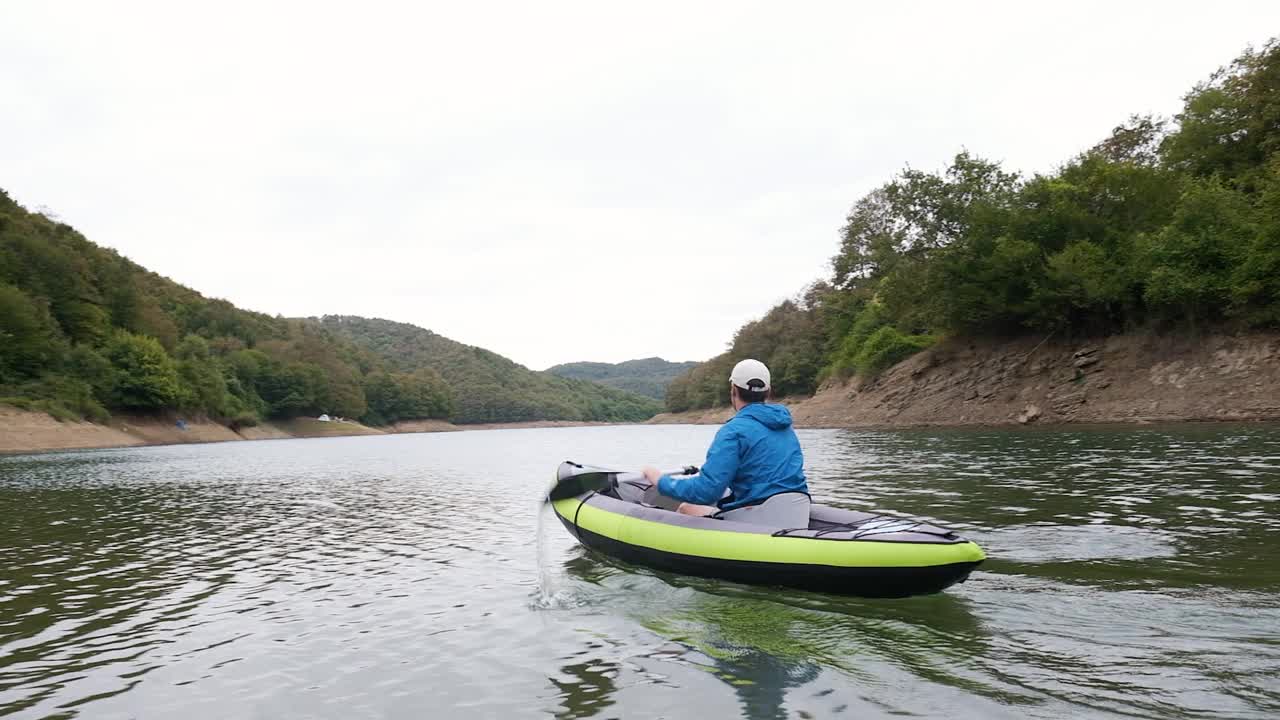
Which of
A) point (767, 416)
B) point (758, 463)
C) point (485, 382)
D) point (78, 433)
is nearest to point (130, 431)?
point (78, 433)

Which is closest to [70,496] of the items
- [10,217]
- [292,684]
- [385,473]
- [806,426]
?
[385,473]

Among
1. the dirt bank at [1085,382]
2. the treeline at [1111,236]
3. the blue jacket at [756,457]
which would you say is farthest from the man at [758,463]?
the treeline at [1111,236]

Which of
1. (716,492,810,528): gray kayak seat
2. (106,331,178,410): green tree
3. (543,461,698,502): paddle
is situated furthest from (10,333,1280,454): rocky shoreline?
(716,492,810,528): gray kayak seat

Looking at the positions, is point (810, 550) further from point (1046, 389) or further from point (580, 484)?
point (1046, 389)

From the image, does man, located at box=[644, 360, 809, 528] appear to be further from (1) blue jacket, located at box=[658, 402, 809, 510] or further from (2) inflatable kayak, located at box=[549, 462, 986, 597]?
(2) inflatable kayak, located at box=[549, 462, 986, 597]

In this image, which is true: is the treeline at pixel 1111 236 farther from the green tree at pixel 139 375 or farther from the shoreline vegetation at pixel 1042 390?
the green tree at pixel 139 375

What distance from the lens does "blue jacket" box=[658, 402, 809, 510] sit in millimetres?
7344

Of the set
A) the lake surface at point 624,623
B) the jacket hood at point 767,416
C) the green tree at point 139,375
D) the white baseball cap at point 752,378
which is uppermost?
the green tree at point 139,375

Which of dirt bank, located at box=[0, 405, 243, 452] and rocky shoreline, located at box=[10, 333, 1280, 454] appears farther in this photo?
dirt bank, located at box=[0, 405, 243, 452]

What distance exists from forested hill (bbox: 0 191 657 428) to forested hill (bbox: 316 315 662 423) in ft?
34.5

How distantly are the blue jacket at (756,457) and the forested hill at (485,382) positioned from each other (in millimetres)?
137117

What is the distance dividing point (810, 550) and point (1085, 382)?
33.4m

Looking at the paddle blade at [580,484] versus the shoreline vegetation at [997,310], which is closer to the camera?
the paddle blade at [580,484]

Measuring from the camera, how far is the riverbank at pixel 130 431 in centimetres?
4897
